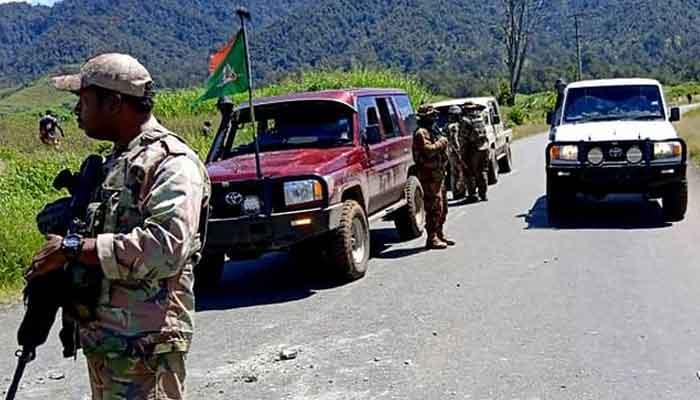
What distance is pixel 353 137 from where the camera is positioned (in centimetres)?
945

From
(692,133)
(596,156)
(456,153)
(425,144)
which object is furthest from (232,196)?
(692,133)

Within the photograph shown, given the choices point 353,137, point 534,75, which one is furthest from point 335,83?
point 534,75

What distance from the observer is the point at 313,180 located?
8.21m

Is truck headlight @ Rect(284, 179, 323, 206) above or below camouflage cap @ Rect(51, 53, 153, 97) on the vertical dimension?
below

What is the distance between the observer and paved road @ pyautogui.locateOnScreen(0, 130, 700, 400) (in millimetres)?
5566

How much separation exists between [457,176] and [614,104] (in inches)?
124

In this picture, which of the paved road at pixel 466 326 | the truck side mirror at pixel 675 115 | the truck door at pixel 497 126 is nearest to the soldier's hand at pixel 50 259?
the paved road at pixel 466 326

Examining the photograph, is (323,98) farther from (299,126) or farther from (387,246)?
(387,246)

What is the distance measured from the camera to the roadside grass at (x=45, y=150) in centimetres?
947

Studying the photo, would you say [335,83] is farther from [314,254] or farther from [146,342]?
[146,342]

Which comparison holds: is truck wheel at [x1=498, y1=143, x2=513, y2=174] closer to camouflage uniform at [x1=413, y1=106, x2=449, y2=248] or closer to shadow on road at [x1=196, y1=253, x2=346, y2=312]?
camouflage uniform at [x1=413, y1=106, x2=449, y2=248]

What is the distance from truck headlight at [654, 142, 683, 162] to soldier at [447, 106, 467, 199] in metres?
3.82

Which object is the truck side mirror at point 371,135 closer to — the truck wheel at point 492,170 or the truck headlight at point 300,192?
the truck headlight at point 300,192

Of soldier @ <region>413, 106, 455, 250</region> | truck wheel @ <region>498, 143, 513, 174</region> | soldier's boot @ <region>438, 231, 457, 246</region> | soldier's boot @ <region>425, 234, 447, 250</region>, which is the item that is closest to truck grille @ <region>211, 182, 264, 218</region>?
soldier @ <region>413, 106, 455, 250</region>
